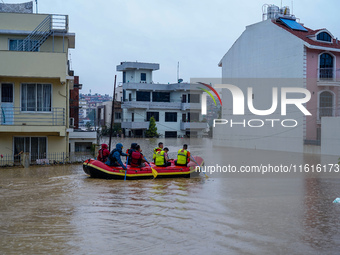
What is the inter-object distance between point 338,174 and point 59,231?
51.2 ft

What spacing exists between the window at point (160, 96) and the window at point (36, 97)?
33.8 meters

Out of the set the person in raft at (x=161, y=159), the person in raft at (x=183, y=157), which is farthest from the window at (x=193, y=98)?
the person in raft at (x=161, y=159)

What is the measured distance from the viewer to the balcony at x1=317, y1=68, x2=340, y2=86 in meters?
32.1

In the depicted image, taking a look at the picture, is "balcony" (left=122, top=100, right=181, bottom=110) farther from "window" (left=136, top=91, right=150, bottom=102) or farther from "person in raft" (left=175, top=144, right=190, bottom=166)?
"person in raft" (left=175, top=144, right=190, bottom=166)

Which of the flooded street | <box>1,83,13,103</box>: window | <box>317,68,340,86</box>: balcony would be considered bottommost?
the flooded street

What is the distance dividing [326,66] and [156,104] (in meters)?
25.7

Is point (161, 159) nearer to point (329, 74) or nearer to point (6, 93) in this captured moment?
point (6, 93)

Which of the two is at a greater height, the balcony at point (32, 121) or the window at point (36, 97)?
the window at point (36, 97)

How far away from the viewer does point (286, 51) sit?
109 feet

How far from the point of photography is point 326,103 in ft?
107

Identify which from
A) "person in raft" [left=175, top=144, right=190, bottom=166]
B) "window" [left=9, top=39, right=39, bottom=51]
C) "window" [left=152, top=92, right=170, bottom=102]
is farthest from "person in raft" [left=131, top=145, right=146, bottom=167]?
"window" [left=152, top=92, right=170, bottom=102]

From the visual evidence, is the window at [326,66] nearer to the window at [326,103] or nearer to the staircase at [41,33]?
the window at [326,103]

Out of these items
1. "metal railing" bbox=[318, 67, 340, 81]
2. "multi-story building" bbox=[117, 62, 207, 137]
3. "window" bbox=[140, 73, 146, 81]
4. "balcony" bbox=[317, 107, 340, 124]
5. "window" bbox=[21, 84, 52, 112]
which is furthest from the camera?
"window" bbox=[140, 73, 146, 81]

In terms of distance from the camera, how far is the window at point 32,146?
22.3 metres
